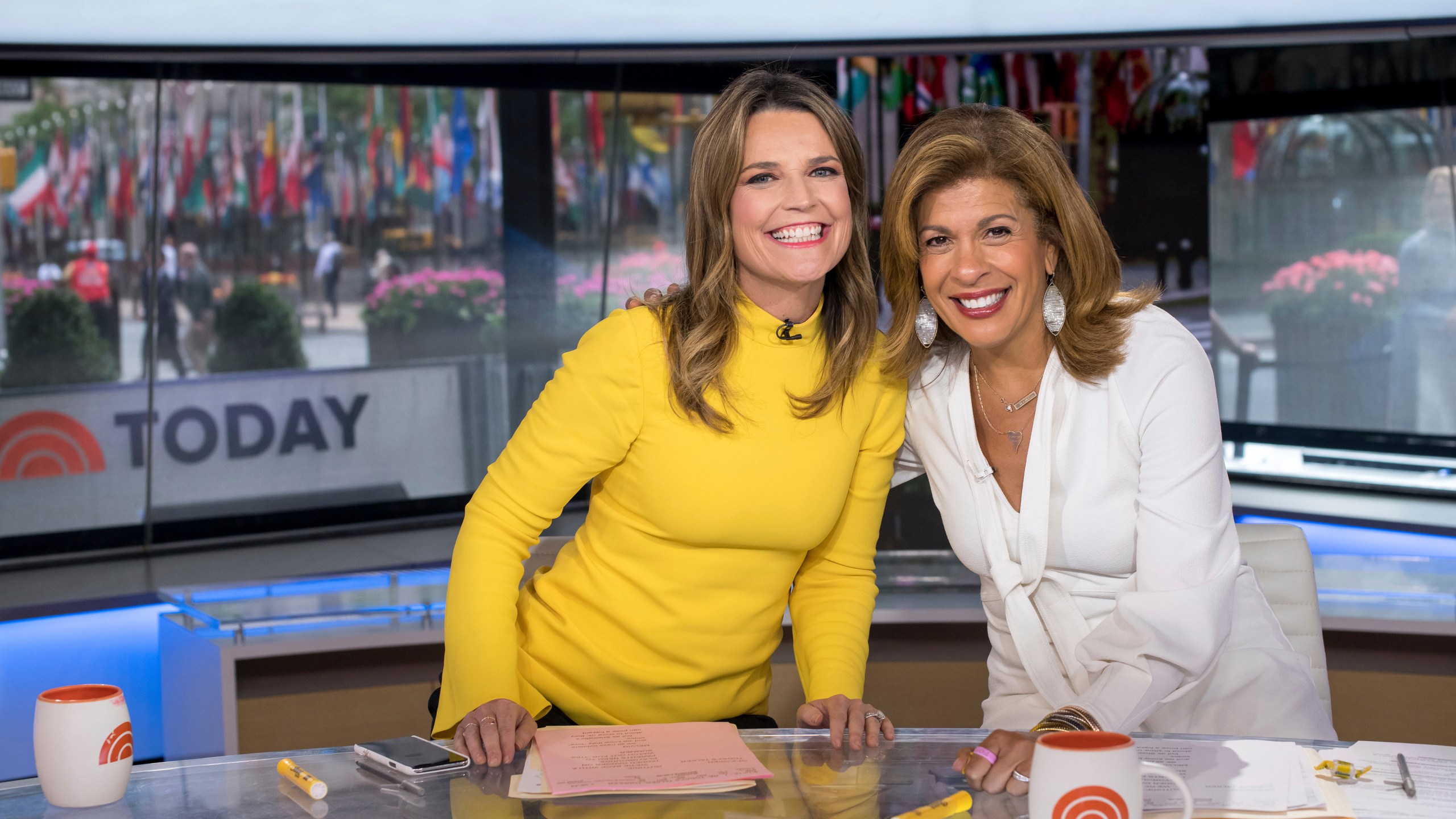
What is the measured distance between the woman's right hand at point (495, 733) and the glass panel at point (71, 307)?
5212 millimetres

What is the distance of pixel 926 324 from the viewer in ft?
7.04

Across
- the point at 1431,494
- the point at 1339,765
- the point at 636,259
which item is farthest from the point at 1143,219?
the point at 1339,765

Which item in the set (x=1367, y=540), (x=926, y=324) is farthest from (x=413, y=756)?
(x=1367, y=540)

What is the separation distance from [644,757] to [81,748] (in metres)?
0.64

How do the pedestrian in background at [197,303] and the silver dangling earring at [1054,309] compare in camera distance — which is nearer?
the silver dangling earring at [1054,309]

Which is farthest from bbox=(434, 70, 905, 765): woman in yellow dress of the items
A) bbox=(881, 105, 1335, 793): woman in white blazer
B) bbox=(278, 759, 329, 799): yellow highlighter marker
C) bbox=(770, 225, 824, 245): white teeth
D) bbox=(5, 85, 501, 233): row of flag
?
bbox=(5, 85, 501, 233): row of flag

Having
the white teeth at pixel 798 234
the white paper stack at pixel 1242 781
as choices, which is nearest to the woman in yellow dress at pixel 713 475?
the white teeth at pixel 798 234

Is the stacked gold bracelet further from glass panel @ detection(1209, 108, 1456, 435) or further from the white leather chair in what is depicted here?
glass panel @ detection(1209, 108, 1456, 435)

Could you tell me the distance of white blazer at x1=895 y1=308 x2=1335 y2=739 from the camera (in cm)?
192

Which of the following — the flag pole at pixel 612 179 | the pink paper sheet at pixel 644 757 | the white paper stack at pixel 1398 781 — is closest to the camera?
the white paper stack at pixel 1398 781

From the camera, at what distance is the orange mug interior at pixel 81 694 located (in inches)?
56.4

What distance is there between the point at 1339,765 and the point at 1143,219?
5694 millimetres

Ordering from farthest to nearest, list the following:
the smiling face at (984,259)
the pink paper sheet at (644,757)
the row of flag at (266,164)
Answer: the row of flag at (266,164), the smiling face at (984,259), the pink paper sheet at (644,757)

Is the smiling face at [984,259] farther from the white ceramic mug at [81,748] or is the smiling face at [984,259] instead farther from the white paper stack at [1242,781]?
the white ceramic mug at [81,748]
